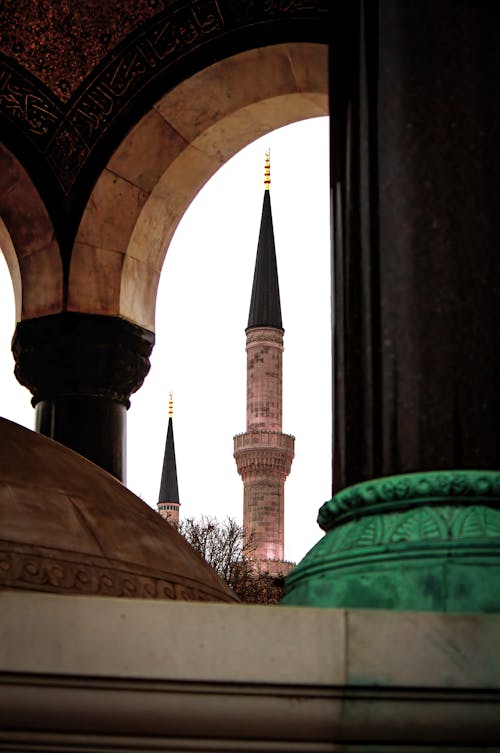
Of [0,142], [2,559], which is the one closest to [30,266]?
[0,142]

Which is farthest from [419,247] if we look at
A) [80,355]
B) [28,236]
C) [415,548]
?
[28,236]

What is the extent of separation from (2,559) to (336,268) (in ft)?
5.13

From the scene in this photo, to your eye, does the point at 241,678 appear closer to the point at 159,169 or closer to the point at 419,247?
the point at 419,247

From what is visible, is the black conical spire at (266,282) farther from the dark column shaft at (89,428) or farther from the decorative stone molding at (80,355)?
the dark column shaft at (89,428)

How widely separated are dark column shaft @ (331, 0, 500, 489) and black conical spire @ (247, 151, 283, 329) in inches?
2078

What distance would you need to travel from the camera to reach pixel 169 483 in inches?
2633

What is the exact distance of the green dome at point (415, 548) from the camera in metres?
2.58

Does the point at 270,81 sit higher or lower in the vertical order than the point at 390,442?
higher

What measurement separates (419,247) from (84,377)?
182 inches

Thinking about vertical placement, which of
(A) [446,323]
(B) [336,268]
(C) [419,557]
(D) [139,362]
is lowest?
(C) [419,557]

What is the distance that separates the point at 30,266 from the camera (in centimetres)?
752

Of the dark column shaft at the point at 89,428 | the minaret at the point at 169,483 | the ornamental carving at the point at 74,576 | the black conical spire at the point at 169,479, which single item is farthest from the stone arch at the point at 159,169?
the black conical spire at the point at 169,479

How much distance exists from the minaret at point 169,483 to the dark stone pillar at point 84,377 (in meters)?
57.9

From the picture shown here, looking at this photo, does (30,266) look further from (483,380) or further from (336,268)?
(483,380)
